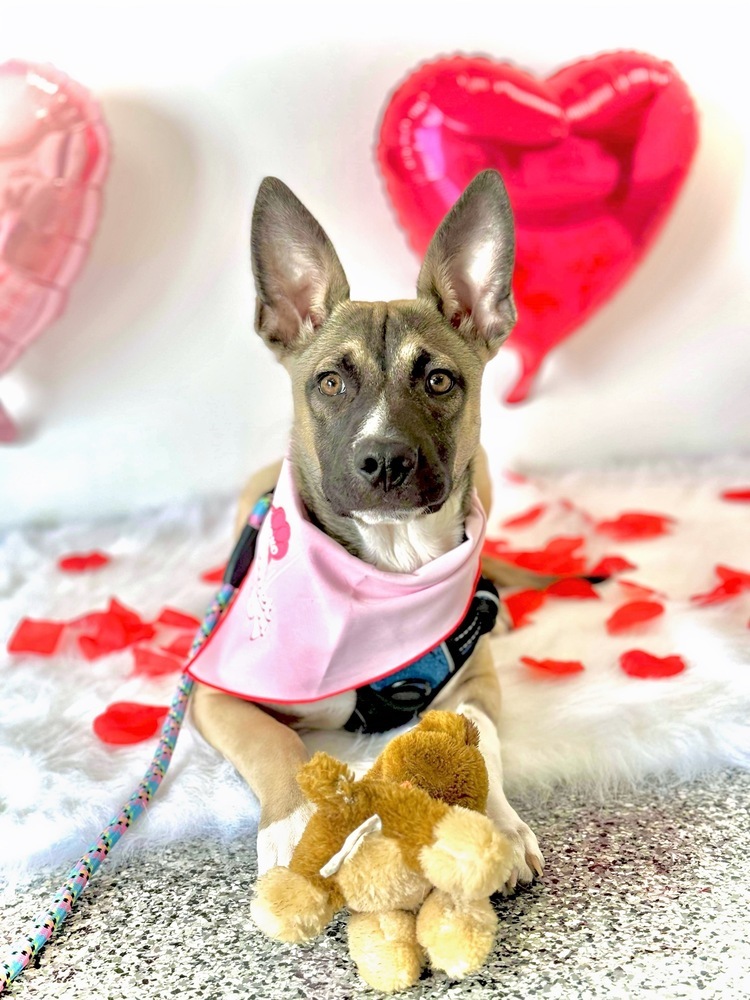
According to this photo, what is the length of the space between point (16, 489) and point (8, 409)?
35 centimetres

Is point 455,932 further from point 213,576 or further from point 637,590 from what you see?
point 213,576

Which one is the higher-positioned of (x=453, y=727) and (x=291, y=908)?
(x=453, y=727)

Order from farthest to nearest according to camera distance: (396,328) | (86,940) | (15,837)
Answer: (396,328), (15,837), (86,940)

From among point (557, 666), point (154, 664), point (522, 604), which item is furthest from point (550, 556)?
point (154, 664)

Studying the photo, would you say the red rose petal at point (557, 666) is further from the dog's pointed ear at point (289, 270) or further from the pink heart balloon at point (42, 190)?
the pink heart balloon at point (42, 190)

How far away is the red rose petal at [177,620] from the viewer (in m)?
3.26

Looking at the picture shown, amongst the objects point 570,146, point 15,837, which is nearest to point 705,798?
point 15,837

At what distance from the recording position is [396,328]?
243cm

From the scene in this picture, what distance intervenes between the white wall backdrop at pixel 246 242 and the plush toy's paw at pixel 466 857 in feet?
9.48

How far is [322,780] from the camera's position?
1.73m

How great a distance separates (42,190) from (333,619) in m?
2.08

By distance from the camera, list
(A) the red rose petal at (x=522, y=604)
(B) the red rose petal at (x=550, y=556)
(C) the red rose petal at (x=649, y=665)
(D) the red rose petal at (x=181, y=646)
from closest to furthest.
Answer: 1. (C) the red rose petal at (x=649, y=665)
2. (D) the red rose petal at (x=181, y=646)
3. (A) the red rose petal at (x=522, y=604)
4. (B) the red rose petal at (x=550, y=556)

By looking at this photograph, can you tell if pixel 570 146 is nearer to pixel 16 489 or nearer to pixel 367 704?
pixel 367 704

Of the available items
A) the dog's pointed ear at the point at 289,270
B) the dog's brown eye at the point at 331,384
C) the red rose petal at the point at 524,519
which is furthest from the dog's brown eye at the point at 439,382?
the red rose petal at the point at 524,519
